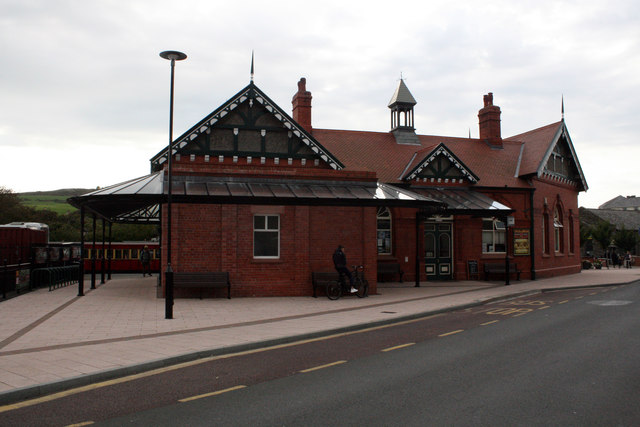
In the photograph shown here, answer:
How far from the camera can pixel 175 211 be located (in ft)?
56.5

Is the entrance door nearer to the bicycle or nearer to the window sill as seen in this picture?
the bicycle

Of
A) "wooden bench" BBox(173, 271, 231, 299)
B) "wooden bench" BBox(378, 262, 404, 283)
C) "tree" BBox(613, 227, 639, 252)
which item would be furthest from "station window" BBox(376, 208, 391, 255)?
"tree" BBox(613, 227, 639, 252)

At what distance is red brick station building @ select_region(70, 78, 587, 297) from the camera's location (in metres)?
17.4

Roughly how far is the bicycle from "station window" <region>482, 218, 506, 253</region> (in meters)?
10.7

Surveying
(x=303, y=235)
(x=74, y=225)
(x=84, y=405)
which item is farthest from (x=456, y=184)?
(x=74, y=225)

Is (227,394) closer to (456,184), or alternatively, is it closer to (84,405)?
(84,405)

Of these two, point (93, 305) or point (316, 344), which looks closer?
point (316, 344)

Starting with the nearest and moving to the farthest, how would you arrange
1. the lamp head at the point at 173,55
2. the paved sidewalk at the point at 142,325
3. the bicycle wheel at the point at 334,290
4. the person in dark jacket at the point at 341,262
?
1. the paved sidewalk at the point at 142,325
2. the lamp head at the point at 173,55
3. the person in dark jacket at the point at 341,262
4. the bicycle wheel at the point at 334,290

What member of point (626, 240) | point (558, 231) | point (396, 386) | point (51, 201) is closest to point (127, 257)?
point (558, 231)

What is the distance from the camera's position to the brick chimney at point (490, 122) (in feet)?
105

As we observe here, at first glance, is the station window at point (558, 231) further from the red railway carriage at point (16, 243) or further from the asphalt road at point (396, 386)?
the red railway carriage at point (16, 243)

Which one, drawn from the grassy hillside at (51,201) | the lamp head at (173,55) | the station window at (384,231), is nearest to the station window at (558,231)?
the station window at (384,231)

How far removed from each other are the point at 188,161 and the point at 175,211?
8.23 ft

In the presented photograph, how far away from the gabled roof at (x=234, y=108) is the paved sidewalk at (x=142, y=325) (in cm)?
518
